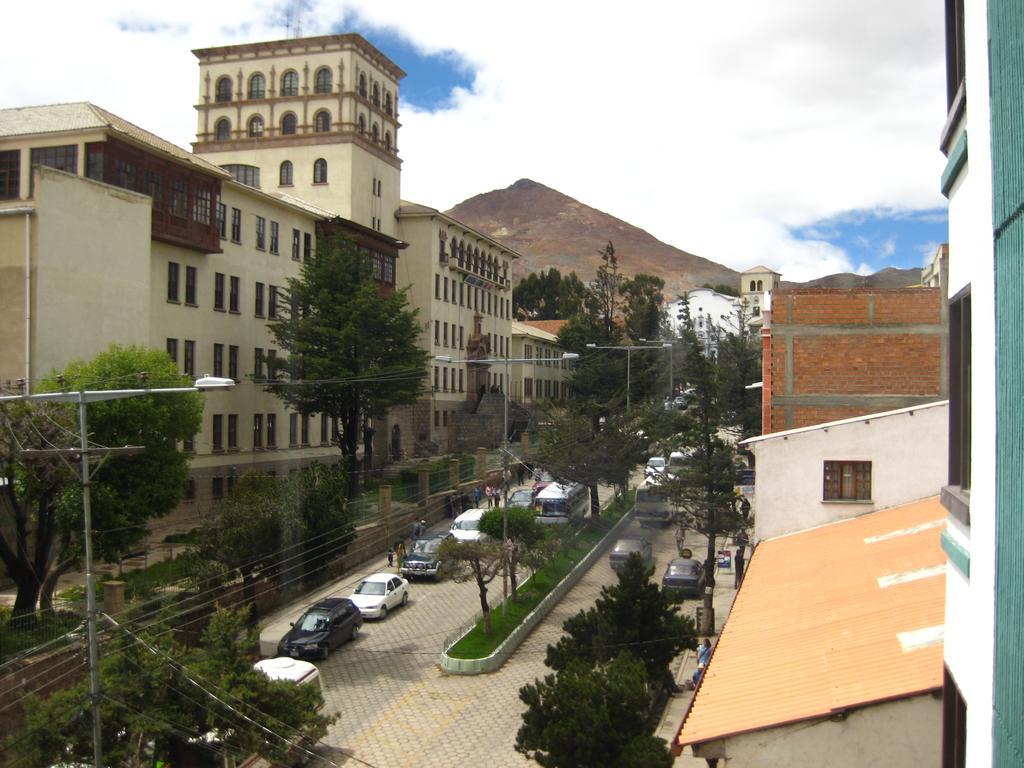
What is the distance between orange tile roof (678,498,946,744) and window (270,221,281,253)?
36.4m

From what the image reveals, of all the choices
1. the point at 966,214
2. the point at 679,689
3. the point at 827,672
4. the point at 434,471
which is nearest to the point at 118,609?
the point at 679,689

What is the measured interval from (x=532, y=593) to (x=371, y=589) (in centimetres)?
634

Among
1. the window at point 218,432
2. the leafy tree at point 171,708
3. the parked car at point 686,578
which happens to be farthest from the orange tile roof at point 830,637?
Result: the window at point 218,432

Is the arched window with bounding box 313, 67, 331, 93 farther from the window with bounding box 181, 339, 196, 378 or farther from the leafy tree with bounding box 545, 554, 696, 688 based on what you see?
the leafy tree with bounding box 545, 554, 696, 688

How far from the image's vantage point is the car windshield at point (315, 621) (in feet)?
93.5

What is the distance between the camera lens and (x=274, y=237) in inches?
1886

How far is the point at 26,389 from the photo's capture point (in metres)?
28.1

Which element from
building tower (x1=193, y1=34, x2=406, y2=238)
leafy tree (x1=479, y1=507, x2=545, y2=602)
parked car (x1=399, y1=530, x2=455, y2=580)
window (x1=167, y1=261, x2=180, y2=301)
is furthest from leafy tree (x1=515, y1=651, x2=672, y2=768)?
building tower (x1=193, y1=34, x2=406, y2=238)

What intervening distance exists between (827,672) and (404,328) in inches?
1542

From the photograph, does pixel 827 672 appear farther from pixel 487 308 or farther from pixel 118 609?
pixel 487 308

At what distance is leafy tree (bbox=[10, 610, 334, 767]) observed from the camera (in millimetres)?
16547

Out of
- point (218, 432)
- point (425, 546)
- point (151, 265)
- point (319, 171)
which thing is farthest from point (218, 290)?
point (319, 171)

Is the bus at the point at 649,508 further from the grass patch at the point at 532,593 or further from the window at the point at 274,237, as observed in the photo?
the window at the point at 274,237

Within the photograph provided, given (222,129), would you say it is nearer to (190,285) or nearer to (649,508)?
(190,285)
